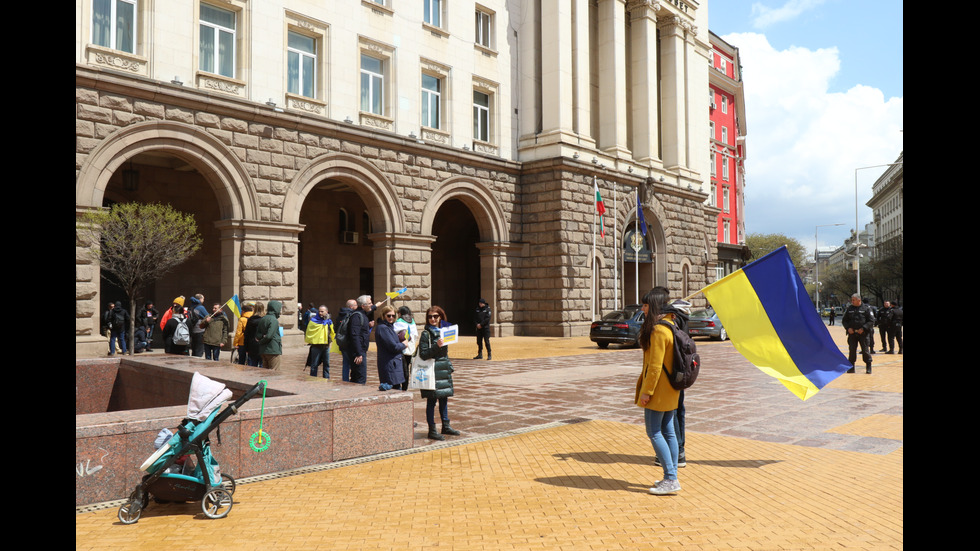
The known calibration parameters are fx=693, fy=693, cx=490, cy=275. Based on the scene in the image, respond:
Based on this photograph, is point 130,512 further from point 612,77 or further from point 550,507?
point 612,77

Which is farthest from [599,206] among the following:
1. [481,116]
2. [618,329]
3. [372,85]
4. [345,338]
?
[345,338]

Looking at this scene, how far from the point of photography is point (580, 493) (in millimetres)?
6070

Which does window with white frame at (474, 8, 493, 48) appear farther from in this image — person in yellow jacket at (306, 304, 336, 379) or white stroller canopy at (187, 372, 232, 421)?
white stroller canopy at (187, 372, 232, 421)

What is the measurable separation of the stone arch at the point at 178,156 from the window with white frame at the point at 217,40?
90.5 inches

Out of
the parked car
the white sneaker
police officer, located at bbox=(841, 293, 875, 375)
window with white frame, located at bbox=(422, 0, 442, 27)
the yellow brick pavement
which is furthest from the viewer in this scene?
the parked car

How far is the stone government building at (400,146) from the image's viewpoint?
1825 cm

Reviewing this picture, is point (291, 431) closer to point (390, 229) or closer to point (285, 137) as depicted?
point (285, 137)

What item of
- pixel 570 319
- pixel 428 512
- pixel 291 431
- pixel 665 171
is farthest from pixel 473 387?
pixel 665 171

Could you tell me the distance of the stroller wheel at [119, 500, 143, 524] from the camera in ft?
17.3

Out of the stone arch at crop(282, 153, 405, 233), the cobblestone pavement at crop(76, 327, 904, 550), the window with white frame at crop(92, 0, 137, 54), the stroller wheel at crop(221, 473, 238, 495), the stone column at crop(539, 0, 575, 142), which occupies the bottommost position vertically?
the cobblestone pavement at crop(76, 327, 904, 550)

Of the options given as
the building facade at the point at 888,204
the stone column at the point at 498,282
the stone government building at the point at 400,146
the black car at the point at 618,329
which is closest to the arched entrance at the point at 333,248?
the stone government building at the point at 400,146

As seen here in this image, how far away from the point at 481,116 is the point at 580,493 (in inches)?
959

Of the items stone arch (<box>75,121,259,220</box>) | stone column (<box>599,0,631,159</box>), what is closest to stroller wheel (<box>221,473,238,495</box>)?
stone arch (<box>75,121,259,220</box>)

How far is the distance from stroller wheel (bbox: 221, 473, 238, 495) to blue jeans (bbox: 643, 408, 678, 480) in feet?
11.7
